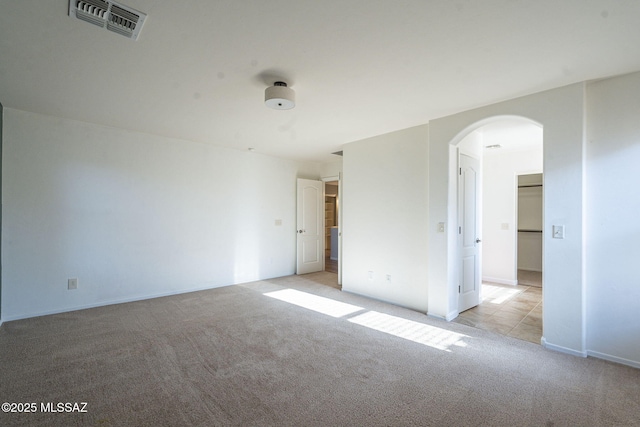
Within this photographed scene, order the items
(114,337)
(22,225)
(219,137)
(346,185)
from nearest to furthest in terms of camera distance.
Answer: (114,337)
(22,225)
(219,137)
(346,185)

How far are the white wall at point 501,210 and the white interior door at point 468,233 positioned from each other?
182 cm

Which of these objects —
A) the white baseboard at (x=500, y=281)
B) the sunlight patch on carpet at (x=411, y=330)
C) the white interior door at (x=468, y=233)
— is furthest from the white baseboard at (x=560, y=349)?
the white baseboard at (x=500, y=281)

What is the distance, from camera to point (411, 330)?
3.27m

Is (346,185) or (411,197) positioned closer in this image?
(411,197)

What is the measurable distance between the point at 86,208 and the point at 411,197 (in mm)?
4560

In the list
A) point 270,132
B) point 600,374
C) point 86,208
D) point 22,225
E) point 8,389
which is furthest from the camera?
point 270,132

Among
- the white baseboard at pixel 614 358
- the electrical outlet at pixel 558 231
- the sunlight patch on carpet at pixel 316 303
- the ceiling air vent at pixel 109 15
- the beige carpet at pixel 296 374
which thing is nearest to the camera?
the ceiling air vent at pixel 109 15

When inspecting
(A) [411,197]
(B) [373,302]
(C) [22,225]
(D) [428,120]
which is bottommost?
(B) [373,302]

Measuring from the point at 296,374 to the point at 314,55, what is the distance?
102 inches

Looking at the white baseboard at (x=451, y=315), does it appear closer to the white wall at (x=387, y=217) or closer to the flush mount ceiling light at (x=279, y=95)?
the white wall at (x=387, y=217)

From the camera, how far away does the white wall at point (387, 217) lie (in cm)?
397

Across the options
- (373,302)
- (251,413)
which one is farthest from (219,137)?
(251,413)

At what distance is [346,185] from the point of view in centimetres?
496

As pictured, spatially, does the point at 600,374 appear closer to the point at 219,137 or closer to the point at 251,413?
the point at 251,413
